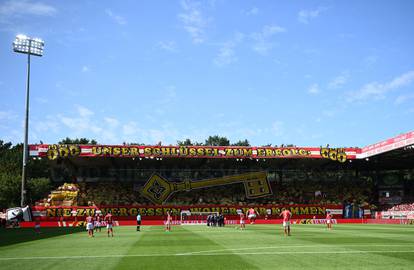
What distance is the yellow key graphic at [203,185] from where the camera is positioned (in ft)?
219

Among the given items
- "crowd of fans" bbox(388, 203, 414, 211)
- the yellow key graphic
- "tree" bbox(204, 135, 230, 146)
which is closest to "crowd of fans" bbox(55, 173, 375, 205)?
the yellow key graphic

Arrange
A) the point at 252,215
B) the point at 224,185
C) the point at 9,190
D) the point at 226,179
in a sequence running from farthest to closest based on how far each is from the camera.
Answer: the point at 224,185 → the point at 226,179 → the point at 9,190 → the point at 252,215

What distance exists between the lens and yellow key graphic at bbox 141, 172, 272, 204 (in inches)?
2628

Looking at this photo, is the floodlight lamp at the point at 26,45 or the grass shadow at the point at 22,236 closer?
the grass shadow at the point at 22,236

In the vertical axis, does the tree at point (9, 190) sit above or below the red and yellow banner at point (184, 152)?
below

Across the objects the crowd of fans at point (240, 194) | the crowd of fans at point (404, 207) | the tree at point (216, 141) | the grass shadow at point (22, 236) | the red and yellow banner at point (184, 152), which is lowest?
the grass shadow at point (22, 236)

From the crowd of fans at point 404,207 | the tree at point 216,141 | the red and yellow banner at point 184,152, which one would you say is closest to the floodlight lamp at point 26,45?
the red and yellow banner at point 184,152

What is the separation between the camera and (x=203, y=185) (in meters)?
68.9

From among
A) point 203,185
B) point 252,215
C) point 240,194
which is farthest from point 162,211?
point 252,215

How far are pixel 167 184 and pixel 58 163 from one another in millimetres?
16787

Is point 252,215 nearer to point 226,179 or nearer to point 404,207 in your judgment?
point 226,179

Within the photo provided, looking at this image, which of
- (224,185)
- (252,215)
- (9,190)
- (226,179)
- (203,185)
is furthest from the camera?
(224,185)

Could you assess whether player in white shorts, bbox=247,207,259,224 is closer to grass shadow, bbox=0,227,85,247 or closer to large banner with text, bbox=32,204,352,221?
large banner with text, bbox=32,204,352,221

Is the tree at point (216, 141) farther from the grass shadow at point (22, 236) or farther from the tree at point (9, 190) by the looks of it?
the grass shadow at point (22, 236)
